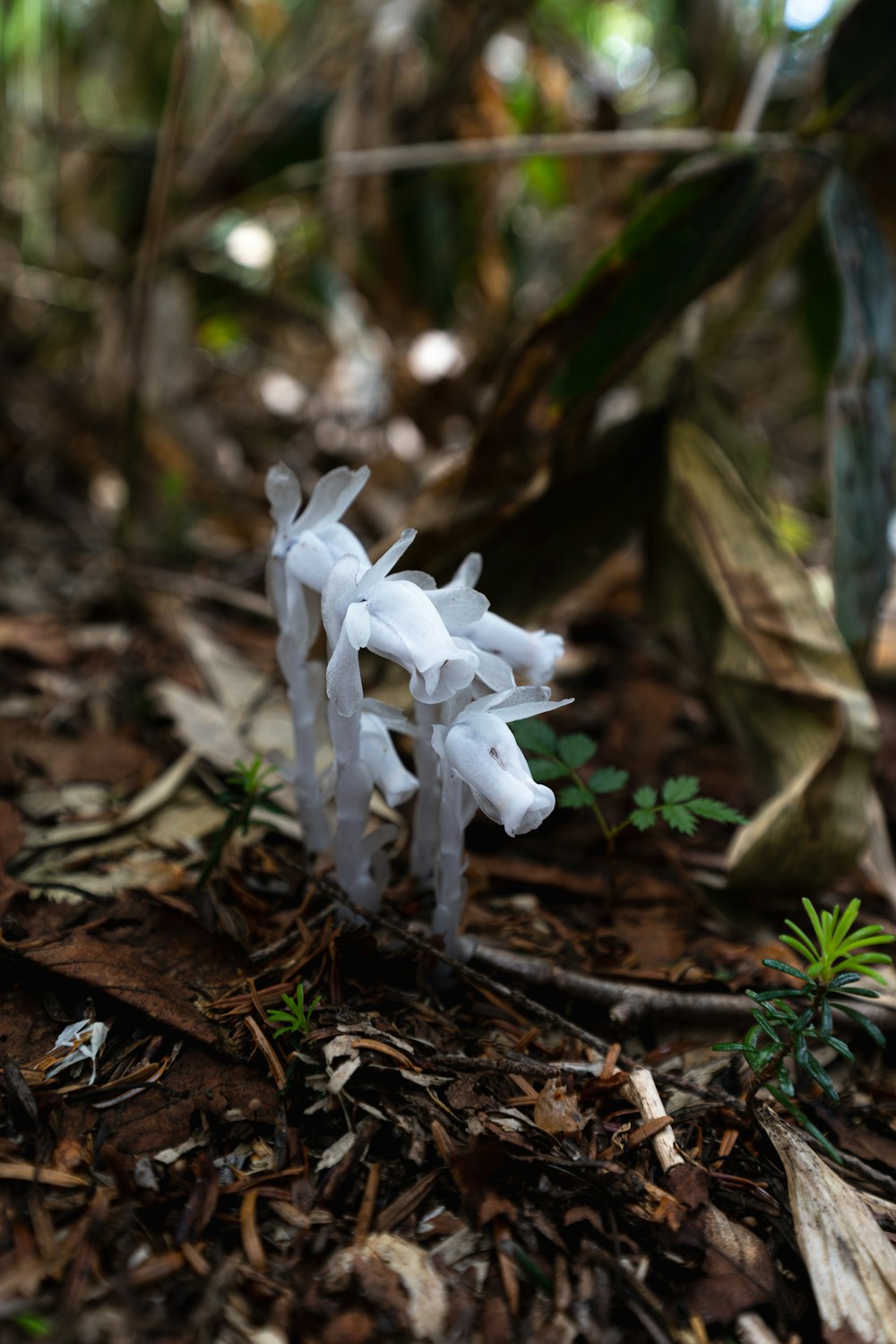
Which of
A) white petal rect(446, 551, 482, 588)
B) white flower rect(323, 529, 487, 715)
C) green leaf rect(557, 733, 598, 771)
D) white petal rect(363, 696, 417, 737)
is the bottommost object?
green leaf rect(557, 733, 598, 771)

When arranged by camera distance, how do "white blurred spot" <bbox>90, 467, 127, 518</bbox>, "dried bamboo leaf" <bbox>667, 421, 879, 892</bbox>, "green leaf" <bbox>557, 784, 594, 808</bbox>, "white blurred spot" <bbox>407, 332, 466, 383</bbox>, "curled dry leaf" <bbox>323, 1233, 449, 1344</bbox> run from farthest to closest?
"white blurred spot" <bbox>90, 467, 127, 518</bbox>, "white blurred spot" <bbox>407, 332, 466, 383</bbox>, "dried bamboo leaf" <bbox>667, 421, 879, 892</bbox>, "green leaf" <bbox>557, 784, 594, 808</bbox>, "curled dry leaf" <bbox>323, 1233, 449, 1344</bbox>

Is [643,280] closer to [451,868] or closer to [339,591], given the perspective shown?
[339,591]

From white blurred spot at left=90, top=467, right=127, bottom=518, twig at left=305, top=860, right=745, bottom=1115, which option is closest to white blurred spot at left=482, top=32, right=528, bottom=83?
white blurred spot at left=90, top=467, right=127, bottom=518

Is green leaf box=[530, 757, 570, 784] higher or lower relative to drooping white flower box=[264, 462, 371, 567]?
lower

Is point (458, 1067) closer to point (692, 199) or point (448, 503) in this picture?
point (448, 503)

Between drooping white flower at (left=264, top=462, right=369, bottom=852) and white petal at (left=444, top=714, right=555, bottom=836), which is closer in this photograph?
white petal at (left=444, top=714, right=555, bottom=836)

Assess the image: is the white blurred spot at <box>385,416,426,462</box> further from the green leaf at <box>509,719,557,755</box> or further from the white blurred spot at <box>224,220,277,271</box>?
the green leaf at <box>509,719,557,755</box>
